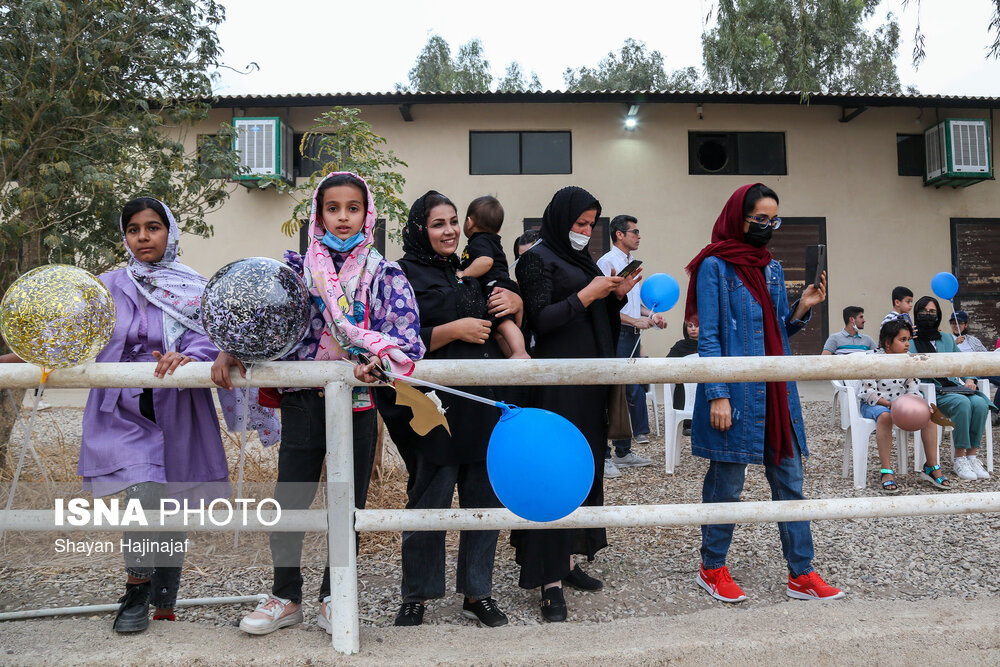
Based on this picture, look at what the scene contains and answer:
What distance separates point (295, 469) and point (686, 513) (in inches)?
49.5

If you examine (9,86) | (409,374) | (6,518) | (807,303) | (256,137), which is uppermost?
(256,137)

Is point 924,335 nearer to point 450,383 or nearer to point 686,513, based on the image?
point 686,513

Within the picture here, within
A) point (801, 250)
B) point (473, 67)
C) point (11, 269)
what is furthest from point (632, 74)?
point (11, 269)

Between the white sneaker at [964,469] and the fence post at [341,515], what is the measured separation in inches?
199

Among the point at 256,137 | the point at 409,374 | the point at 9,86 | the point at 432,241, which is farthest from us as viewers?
the point at 256,137

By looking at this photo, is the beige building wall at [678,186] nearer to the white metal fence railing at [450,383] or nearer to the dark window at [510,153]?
the dark window at [510,153]

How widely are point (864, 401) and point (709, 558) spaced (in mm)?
3022

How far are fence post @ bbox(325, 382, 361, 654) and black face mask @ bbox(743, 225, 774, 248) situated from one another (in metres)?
1.77

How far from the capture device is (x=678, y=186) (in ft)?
39.0

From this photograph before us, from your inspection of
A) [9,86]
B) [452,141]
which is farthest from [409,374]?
[452,141]

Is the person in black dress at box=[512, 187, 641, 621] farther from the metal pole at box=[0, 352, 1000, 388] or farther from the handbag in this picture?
the metal pole at box=[0, 352, 1000, 388]

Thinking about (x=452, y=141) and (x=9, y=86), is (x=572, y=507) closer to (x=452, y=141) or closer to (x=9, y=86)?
(x=9, y=86)

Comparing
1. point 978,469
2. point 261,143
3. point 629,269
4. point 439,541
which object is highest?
point 261,143

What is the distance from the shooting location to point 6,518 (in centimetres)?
208
